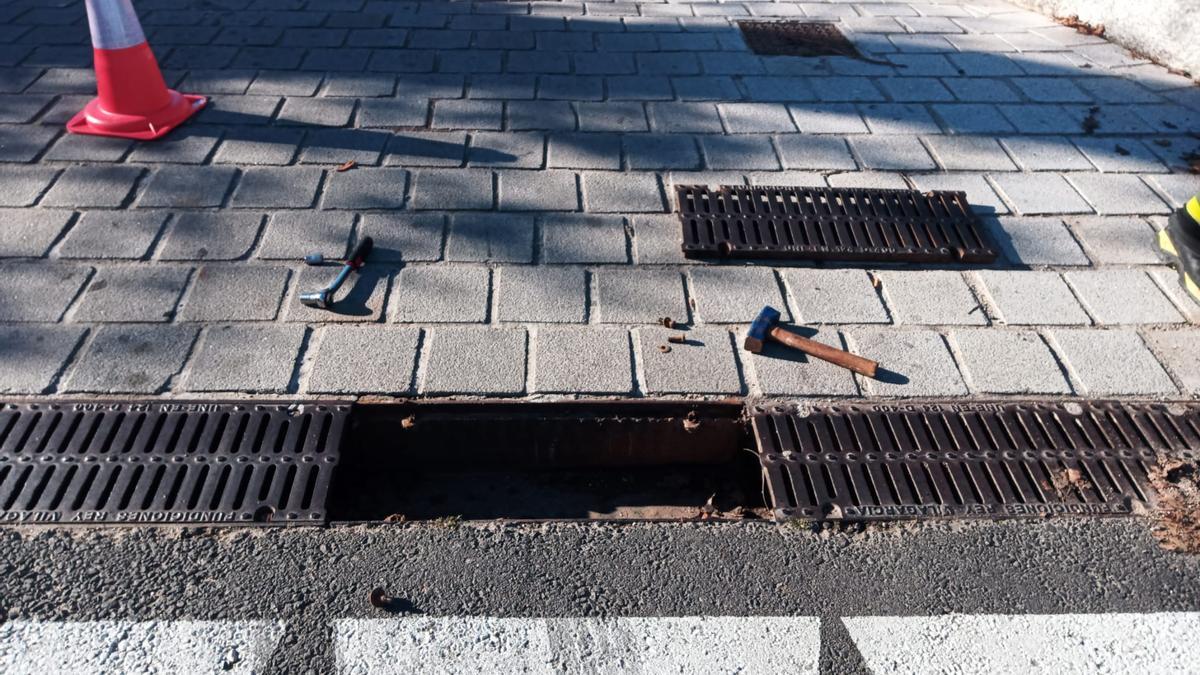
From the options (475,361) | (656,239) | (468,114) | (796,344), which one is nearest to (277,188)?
(468,114)

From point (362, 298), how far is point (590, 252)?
0.92m

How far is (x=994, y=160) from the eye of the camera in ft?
13.3

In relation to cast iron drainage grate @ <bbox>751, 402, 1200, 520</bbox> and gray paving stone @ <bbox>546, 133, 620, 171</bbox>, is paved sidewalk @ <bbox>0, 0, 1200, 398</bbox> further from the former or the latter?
cast iron drainage grate @ <bbox>751, 402, 1200, 520</bbox>

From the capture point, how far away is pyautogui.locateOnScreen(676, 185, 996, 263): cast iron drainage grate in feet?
11.0

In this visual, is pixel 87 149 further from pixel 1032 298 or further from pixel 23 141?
pixel 1032 298

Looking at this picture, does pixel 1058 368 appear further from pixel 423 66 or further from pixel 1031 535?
pixel 423 66

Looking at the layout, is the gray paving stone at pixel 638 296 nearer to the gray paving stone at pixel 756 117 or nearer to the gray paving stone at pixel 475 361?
the gray paving stone at pixel 475 361

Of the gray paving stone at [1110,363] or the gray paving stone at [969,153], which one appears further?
the gray paving stone at [969,153]

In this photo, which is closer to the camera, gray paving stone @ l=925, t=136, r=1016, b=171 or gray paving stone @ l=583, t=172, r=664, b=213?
gray paving stone @ l=583, t=172, r=664, b=213

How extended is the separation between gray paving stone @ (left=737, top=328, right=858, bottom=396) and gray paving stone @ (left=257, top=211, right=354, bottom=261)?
5.45 ft

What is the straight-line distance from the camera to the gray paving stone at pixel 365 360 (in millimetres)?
2678

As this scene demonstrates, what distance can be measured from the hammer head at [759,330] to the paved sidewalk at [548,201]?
6cm

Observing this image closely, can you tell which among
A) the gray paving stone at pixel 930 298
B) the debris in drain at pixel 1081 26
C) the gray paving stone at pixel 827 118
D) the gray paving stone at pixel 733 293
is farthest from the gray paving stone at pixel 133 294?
the debris in drain at pixel 1081 26

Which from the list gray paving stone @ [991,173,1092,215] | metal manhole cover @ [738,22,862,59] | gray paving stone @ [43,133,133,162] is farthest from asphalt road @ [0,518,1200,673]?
metal manhole cover @ [738,22,862,59]
